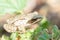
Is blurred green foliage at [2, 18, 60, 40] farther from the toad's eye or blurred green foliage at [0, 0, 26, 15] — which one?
blurred green foliage at [0, 0, 26, 15]

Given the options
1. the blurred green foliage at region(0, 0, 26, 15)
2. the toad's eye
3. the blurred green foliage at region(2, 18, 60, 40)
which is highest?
the blurred green foliage at region(0, 0, 26, 15)

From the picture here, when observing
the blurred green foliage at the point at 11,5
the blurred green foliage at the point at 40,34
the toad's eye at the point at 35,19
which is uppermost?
the blurred green foliage at the point at 11,5

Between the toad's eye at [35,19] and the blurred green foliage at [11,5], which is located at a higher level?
the blurred green foliage at [11,5]

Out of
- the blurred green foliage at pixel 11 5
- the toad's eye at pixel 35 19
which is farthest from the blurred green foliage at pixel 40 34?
the blurred green foliage at pixel 11 5

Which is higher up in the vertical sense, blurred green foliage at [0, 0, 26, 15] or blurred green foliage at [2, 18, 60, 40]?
blurred green foliage at [0, 0, 26, 15]

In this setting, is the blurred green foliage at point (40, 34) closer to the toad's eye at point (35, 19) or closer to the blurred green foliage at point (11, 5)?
the toad's eye at point (35, 19)

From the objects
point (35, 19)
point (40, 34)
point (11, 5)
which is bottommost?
point (40, 34)

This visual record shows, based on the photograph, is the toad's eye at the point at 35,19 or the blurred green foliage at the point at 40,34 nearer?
the blurred green foliage at the point at 40,34

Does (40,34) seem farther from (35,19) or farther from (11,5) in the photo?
(11,5)

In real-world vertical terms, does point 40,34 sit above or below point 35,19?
below

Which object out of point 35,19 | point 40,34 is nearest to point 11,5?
point 35,19

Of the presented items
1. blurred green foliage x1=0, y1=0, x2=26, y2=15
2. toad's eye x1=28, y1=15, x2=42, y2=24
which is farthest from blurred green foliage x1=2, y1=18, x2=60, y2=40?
blurred green foliage x1=0, y1=0, x2=26, y2=15
